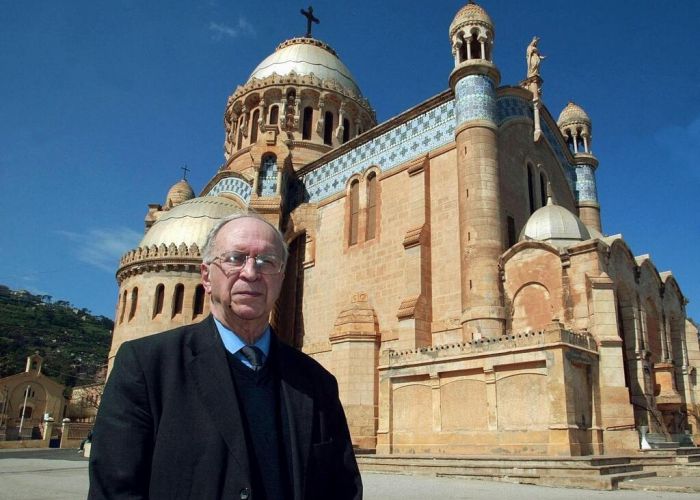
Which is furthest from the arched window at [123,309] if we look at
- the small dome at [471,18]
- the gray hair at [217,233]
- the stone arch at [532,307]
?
the gray hair at [217,233]

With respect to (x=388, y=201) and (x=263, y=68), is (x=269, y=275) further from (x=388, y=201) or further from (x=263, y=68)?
(x=263, y=68)

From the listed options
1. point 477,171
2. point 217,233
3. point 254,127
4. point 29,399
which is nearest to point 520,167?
point 477,171

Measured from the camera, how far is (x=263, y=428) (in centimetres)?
209

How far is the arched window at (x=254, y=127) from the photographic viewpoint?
104ft

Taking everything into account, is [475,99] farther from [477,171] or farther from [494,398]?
[494,398]

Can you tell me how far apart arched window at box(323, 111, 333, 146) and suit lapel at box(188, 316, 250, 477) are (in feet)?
97.1

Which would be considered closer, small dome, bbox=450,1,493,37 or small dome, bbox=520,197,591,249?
small dome, bbox=520,197,591,249

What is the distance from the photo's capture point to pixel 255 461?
199cm

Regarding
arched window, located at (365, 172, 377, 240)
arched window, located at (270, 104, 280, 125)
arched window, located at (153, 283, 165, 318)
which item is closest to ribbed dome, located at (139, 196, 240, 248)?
arched window, located at (153, 283, 165, 318)

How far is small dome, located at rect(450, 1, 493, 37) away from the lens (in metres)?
20.4

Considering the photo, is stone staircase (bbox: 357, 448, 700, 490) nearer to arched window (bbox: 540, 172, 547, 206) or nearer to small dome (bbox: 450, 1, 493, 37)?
arched window (bbox: 540, 172, 547, 206)

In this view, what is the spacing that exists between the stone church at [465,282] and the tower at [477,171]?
2.5 inches

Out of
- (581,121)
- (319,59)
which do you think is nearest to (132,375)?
(581,121)

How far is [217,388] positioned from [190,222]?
25.8 m
